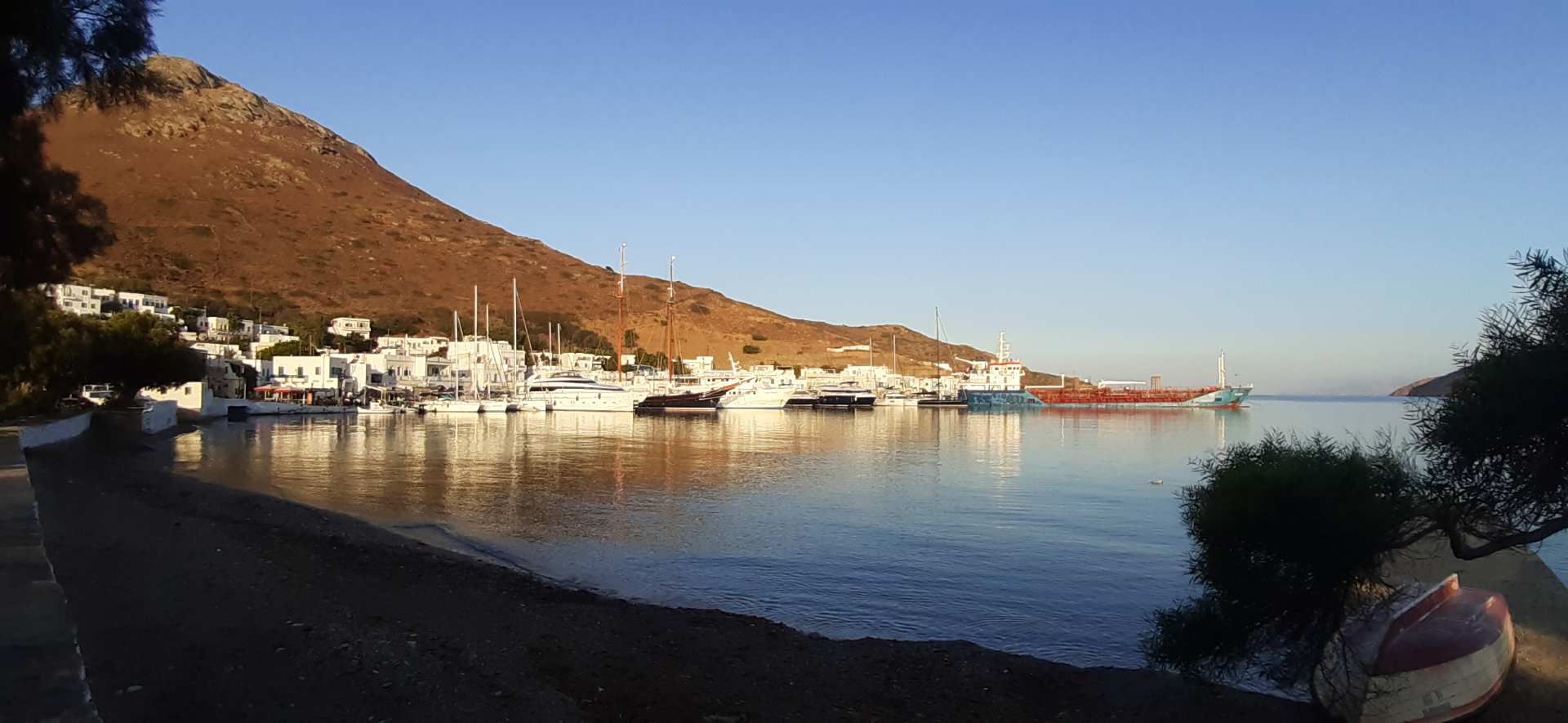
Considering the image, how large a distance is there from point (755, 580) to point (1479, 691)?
27.5 feet

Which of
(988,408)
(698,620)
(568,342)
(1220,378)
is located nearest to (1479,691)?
(698,620)

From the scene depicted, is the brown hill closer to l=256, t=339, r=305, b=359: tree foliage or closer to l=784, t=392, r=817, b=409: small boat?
l=256, t=339, r=305, b=359: tree foliage

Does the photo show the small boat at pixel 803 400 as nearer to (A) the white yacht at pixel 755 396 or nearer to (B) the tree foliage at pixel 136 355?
(A) the white yacht at pixel 755 396

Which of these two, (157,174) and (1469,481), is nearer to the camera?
(1469,481)

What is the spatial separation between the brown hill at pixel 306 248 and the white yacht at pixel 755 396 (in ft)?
189

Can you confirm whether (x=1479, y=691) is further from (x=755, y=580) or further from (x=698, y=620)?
(x=755, y=580)

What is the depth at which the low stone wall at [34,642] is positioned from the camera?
11.8ft

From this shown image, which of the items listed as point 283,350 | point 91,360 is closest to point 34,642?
point 91,360

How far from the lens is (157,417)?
1582 inches

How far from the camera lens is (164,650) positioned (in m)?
6.81

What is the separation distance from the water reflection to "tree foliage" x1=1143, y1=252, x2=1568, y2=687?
10.0 feet

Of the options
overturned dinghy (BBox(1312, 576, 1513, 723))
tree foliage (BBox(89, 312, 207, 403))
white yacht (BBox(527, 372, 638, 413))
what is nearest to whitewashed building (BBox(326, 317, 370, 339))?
white yacht (BBox(527, 372, 638, 413))

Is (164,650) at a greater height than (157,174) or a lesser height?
lesser

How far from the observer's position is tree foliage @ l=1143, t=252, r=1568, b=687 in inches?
186
